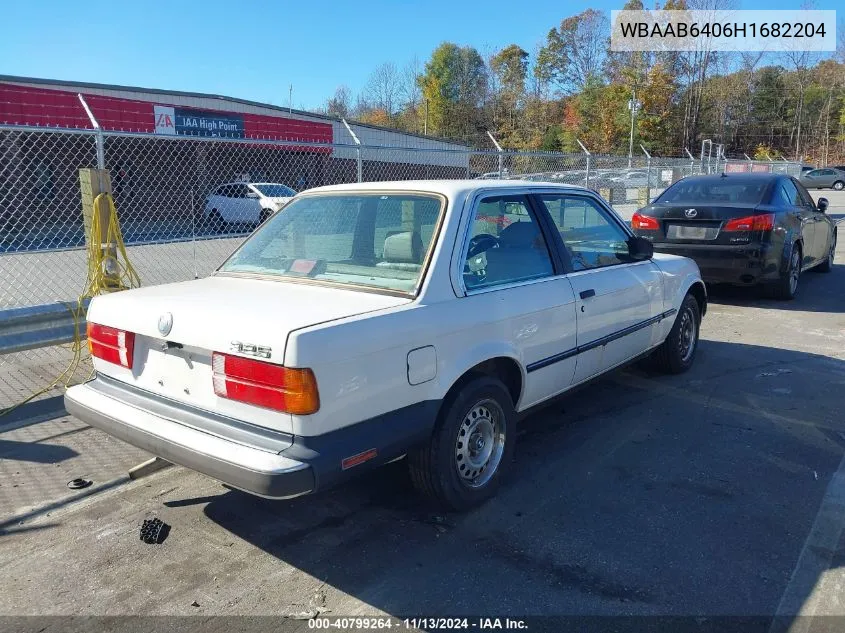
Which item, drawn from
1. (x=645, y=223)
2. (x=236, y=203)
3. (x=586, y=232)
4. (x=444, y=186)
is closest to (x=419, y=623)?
(x=444, y=186)

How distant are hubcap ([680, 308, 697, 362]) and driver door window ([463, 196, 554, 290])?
2.27 metres

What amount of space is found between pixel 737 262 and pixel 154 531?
736cm

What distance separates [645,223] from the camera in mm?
9055

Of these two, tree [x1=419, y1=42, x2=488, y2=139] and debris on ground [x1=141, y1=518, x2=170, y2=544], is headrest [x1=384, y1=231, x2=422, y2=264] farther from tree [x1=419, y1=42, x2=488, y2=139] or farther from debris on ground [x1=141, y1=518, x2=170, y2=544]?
tree [x1=419, y1=42, x2=488, y2=139]

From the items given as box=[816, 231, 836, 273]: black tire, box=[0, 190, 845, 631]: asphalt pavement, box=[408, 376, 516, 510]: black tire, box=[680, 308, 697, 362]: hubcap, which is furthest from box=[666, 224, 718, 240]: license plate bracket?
box=[408, 376, 516, 510]: black tire

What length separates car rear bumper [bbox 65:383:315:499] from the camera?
2.61m

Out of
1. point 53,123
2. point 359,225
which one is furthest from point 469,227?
point 53,123

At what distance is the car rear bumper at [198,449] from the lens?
8.55 ft

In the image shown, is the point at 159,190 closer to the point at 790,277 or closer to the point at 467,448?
the point at 790,277

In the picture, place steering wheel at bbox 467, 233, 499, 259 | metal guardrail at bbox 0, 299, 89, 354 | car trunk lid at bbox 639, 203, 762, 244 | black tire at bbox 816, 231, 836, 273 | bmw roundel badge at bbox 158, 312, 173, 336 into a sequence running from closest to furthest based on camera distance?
bmw roundel badge at bbox 158, 312, 173, 336
steering wheel at bbox 467, 233, 499, 259
metal guardrail at bbox 0, 299, 89, 354
car trunk lid at bbox 639, 203, 762, 244
black tire at bbox 816, 231, 836, 273

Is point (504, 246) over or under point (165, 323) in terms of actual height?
over

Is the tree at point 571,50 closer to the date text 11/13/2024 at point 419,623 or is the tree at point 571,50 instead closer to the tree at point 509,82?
the tree at point 509,82

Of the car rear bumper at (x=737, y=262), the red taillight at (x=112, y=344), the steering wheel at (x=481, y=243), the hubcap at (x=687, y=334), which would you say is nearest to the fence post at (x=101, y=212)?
the red taillight at (x=112, y=344)

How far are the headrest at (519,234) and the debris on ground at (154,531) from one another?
232 cm
